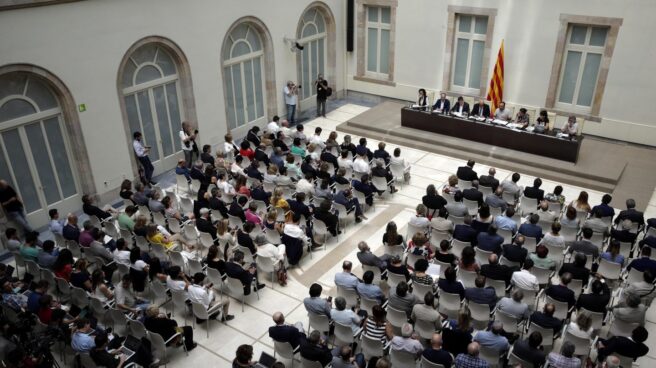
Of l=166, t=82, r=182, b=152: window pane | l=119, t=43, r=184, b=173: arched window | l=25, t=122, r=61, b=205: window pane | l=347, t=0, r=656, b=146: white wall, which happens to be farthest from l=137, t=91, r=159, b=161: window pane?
l=347, t=0, r=656, b=146: white wall

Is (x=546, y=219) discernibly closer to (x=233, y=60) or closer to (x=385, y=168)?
(x=385, y=168)

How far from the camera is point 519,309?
799 cm

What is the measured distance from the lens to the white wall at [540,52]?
49.9 ft

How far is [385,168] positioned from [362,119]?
5.04 metres

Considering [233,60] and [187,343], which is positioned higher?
[233,60]

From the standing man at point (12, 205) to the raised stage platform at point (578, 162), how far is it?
398 inches

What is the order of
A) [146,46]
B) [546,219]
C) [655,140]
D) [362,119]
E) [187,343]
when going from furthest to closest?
[362,119] → [655,140] → [146,46] → [546,219] → [187,343]

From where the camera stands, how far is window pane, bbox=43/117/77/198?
1237 centimetres

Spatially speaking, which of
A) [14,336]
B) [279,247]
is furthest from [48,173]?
[279,247]

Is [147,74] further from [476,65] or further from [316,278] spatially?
[476,65]

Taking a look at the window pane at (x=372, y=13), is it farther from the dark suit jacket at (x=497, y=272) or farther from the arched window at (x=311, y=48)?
the dark suit jacket at (x=497, y=272)

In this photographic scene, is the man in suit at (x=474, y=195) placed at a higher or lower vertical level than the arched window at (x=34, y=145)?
lower

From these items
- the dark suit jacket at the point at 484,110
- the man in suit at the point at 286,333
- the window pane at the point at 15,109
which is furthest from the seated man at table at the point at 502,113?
the window pane at the point at 15,109

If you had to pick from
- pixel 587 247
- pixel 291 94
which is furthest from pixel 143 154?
pixel 587 247
